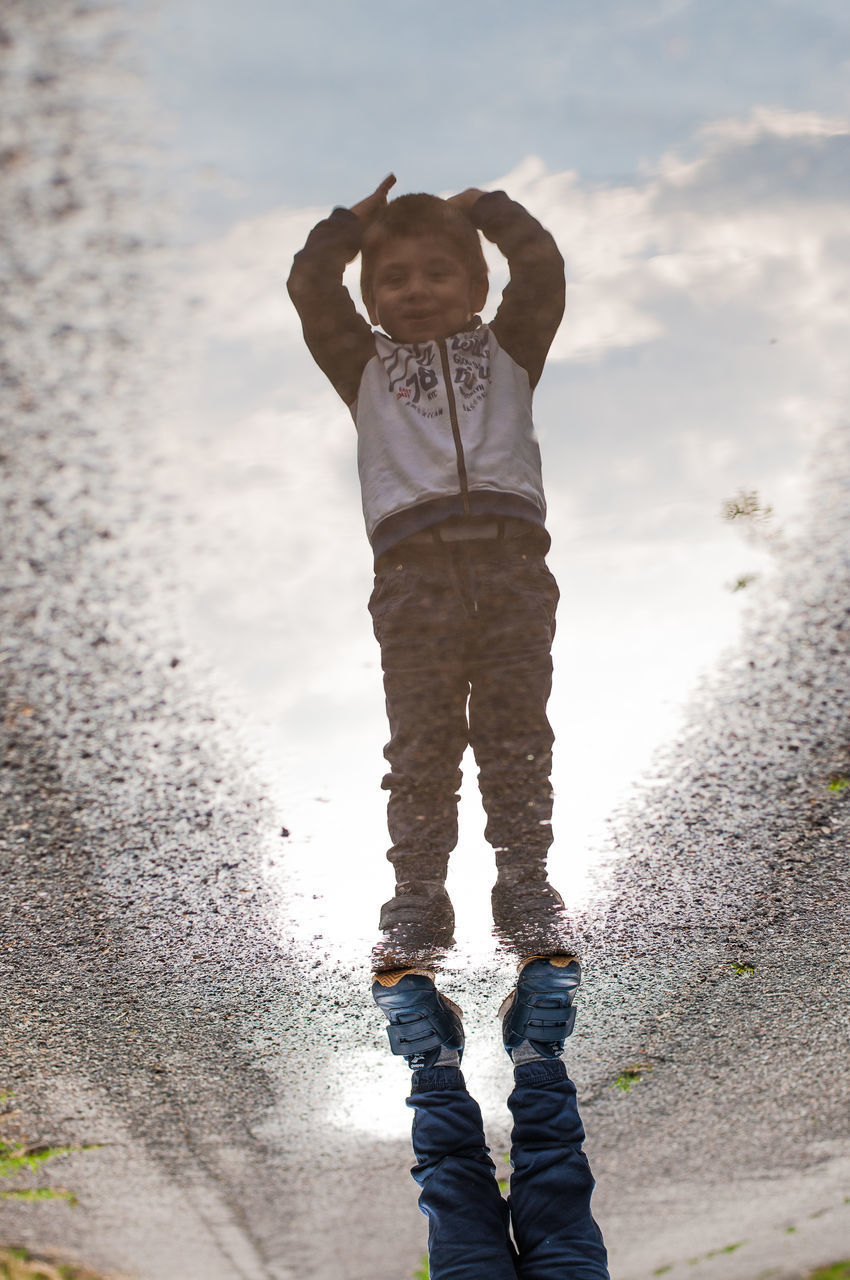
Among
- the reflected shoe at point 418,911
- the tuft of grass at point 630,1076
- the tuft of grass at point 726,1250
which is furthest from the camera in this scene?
the tuft of grass at point 726,1250

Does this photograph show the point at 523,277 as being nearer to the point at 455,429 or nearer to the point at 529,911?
the point at 455,429

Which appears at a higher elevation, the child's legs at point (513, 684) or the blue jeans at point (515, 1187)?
the child's legs at point (513, 684)

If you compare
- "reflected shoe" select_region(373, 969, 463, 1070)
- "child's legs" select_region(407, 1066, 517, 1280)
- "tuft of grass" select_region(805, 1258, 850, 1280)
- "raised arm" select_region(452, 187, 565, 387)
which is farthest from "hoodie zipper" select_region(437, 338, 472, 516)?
"tuft of grass" select_region(805, 1258, 850, 1280)

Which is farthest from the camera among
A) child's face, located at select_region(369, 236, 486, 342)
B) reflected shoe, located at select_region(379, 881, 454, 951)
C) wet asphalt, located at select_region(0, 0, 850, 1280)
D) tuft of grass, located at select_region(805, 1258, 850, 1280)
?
tuft of grass, located at select_region(805, 1258, 850, 1280)

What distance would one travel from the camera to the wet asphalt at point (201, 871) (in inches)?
53.5

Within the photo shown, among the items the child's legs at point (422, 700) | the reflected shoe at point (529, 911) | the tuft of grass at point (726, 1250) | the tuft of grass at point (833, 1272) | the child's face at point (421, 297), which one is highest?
the child's face at point (421, 297)

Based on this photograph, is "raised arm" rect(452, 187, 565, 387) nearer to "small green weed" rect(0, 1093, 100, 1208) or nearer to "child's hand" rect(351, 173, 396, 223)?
"child's hand" rect(351, 173, 396, 223)

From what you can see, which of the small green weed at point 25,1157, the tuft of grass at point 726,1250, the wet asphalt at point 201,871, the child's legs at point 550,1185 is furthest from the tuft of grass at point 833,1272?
the child's legs at point 550,1185

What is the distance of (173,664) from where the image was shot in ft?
5.58

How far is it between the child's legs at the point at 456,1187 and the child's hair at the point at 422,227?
1.74 meters

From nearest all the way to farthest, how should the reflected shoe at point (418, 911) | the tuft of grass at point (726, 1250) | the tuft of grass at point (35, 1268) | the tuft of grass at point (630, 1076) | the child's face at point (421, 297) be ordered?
the child's face at point (421, 297)
the reflected shoe at point (418, 911)
the tuft of grass at point (630, 1076)
the tuft of grass at point (35, 1268)
the tuft of grass at point (726, 1250)

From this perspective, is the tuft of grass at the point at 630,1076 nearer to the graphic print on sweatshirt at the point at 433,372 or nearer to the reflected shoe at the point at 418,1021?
the reflected shoe at the point at 418,1021

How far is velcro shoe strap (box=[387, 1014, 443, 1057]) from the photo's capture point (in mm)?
1912

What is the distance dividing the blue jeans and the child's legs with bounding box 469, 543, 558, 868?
65 cm
